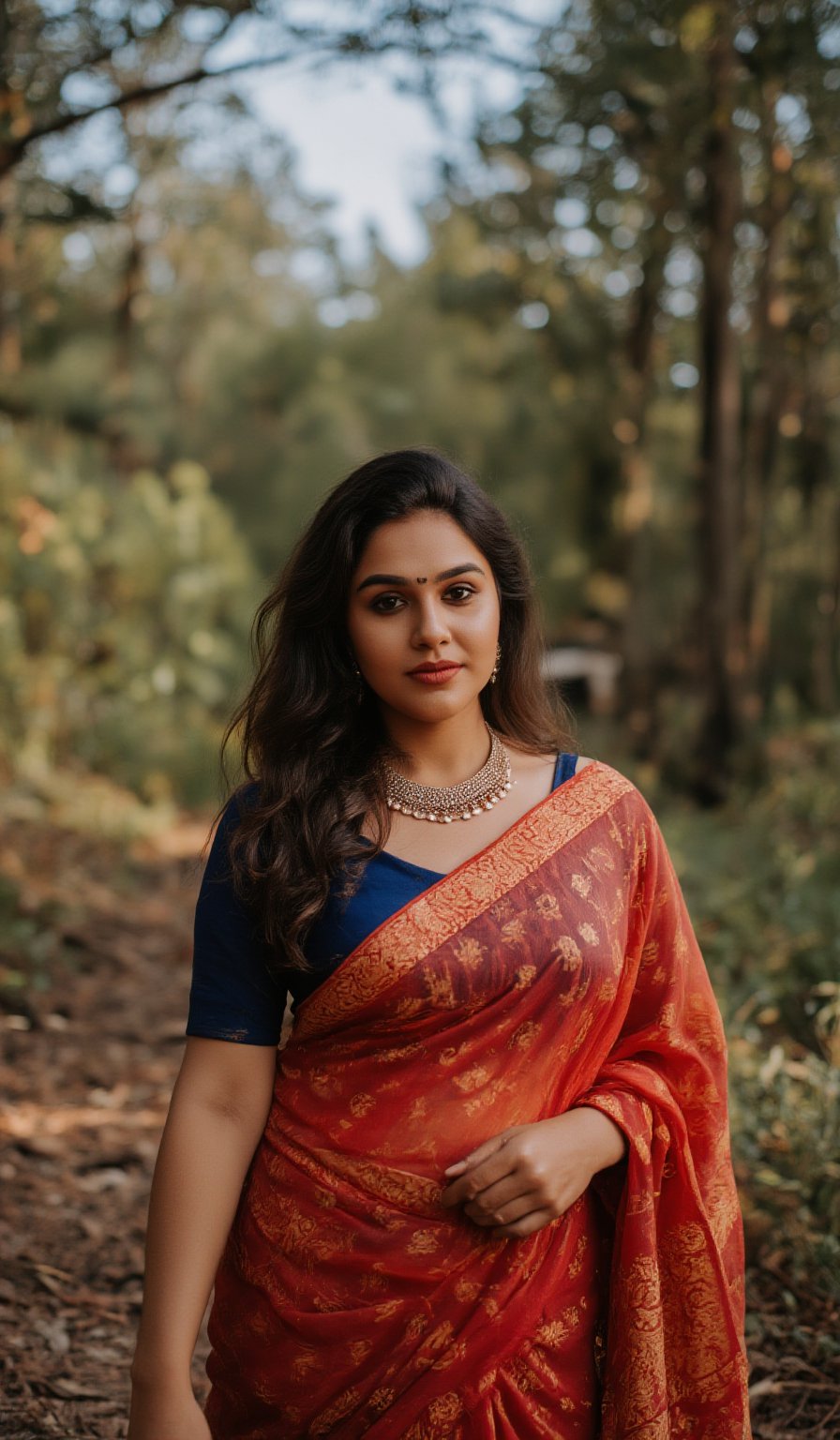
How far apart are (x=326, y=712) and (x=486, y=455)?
49.3 feet

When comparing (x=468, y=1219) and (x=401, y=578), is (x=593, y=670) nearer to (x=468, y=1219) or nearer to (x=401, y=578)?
(x=401, y=578)

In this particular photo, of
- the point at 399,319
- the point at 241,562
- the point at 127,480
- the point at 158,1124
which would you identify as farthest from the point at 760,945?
the point at 399,319

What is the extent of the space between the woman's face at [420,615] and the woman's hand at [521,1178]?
1.86ft

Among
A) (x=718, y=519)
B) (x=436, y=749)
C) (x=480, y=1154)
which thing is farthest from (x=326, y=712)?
(x=718, y=519)

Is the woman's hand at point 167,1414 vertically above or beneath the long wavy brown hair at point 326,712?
beneath

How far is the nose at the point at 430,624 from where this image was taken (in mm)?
1629

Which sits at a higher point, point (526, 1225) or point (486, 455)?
point (486, 455)

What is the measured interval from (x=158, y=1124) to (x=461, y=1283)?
101 inches

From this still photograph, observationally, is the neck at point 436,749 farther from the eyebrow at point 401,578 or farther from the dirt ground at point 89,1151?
the dirt ground at point 89,1151

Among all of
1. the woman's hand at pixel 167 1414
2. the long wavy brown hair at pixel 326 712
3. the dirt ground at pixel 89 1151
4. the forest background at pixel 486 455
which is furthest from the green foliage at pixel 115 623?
the woman's hand at pixel 167 1414

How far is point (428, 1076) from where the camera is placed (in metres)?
1.55

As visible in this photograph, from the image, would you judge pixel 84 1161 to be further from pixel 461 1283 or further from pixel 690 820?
pixel 690 820

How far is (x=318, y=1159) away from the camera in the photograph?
5.15ft

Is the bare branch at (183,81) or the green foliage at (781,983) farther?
the bare branch at (183,81)
